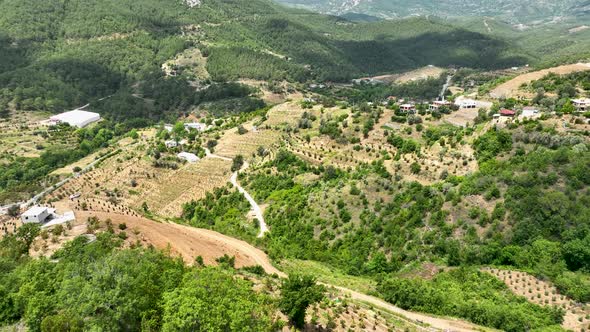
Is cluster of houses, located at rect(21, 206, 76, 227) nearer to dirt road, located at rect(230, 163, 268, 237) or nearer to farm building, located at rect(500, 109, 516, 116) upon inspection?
dirt road, located at rect(230, 163, 268, 237)

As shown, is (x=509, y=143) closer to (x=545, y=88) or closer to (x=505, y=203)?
(x=505, y=203)

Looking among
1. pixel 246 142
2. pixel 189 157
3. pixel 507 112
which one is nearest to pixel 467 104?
pixel 507 112

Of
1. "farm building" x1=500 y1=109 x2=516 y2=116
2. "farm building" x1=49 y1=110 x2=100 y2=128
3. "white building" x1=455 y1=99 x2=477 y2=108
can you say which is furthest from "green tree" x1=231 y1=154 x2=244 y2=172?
"farm building" x1=49 y1=110 x2=100 y2=128

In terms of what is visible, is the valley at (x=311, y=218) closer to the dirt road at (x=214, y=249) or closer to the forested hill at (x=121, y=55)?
the dirt road at (x=214, y=249)

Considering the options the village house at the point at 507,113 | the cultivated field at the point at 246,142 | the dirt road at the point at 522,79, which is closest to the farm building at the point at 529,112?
the village house at the point at 507,113

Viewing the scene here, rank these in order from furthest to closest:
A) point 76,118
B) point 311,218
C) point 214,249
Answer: point 76,118
point 311,218
point 214,249

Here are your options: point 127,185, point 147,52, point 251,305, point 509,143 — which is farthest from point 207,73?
point 251,305

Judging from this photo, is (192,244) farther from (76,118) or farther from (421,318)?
(76,118)

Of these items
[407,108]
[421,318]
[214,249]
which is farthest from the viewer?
[407,108]

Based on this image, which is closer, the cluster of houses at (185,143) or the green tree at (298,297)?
the green tree at (298,297)
